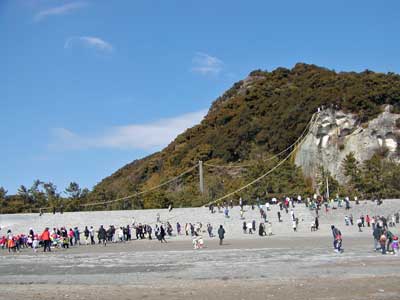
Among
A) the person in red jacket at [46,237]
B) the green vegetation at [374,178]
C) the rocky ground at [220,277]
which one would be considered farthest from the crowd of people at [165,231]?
the green vegetation at [374,178]

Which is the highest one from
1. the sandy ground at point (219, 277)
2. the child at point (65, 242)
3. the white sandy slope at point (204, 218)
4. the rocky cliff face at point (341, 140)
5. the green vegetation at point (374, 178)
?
the rocky cliff face at point (341, 140)

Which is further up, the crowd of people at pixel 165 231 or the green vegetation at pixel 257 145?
the green vegetation at pixel 257 145

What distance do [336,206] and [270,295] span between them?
40.5m

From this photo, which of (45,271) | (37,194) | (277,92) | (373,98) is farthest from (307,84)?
(45,271)

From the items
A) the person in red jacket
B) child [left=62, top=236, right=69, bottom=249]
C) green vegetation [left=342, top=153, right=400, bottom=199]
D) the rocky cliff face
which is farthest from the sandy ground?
the rocky cliff face

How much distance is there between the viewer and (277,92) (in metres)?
123

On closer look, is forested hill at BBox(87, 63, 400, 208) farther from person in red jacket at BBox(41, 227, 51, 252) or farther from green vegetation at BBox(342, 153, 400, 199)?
person in red jacket at BBox(41, 227, 51, 252)

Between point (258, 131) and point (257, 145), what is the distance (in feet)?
17.5

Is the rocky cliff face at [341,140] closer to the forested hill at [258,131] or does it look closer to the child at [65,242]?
the forested hill at [258,131]

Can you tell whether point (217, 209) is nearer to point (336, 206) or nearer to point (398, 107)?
point (336, 206)

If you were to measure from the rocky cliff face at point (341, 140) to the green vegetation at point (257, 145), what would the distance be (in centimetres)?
223

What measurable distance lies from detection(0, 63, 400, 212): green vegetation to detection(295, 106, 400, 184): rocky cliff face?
2.23 metres

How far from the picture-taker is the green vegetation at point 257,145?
71750 millimetres

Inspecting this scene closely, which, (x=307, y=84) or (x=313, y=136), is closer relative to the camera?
(x=313, y=136)
